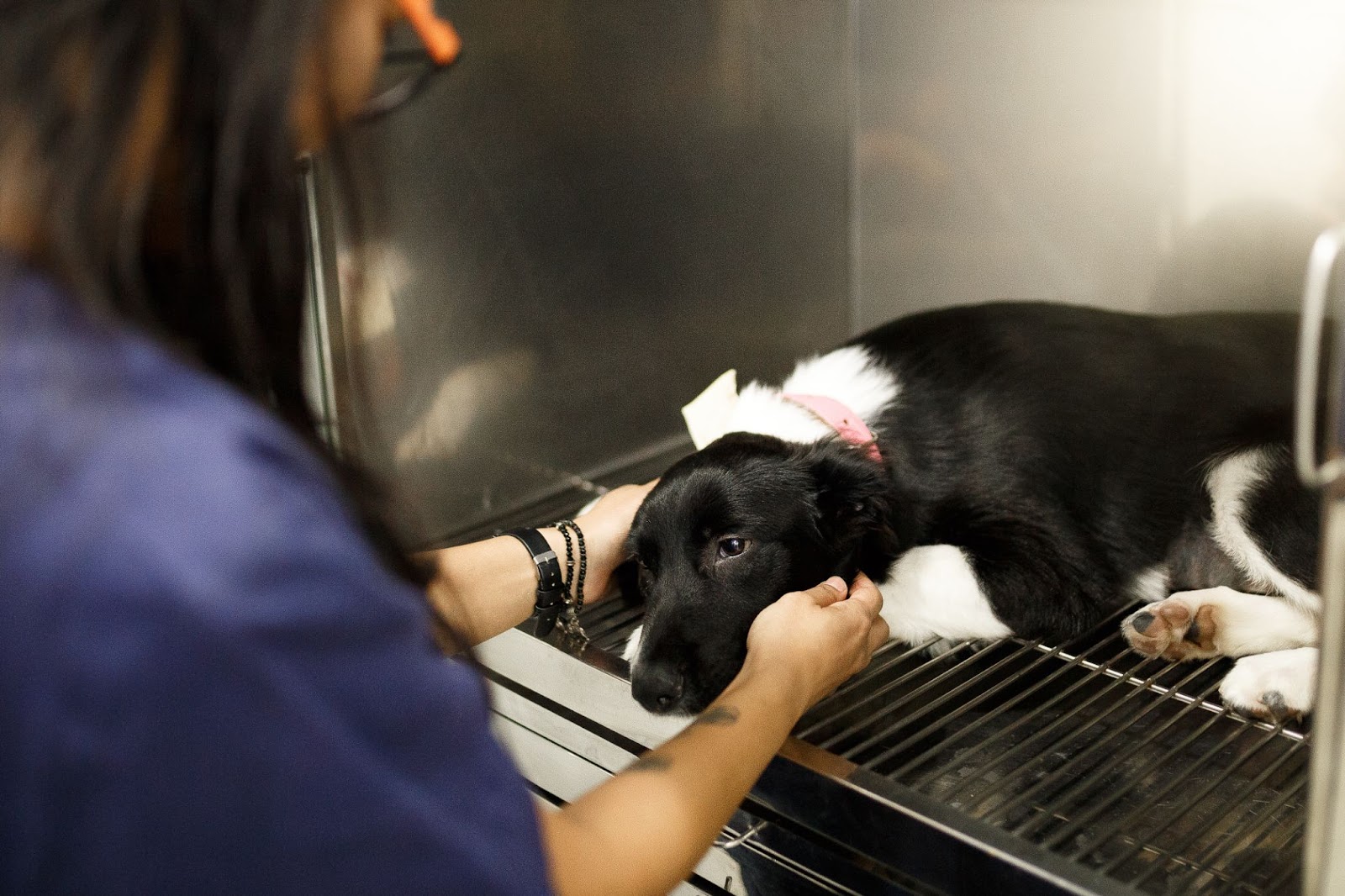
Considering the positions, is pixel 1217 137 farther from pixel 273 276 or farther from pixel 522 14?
pixel 273 276

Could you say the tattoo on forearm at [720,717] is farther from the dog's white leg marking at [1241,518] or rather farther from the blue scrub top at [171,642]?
the dog's white leg marking at [1241,518]

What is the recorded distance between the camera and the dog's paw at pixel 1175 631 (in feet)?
4.28

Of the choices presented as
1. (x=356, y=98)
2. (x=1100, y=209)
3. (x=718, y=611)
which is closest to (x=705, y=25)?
(x=1100, y=209)

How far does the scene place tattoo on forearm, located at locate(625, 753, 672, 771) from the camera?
32.4 inches

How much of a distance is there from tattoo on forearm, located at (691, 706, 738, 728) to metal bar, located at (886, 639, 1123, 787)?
0.23 m

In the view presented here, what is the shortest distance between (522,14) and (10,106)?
1.09 meters

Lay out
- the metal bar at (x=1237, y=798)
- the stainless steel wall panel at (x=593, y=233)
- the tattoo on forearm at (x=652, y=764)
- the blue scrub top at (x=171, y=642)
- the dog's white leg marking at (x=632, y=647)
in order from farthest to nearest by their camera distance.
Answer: the stainless steel wall panel at (x=593, y=233)
the dog's white leg marking at (x=632, y=647)
the metal bar at (x=1237, y=798)
the tattoo on forearm at (x=652, y=764)
the blue scrub top at (x=171, y=642)

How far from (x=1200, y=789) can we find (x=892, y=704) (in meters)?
0.29

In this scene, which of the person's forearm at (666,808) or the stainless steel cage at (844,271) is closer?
the person's forearm at (666,808)

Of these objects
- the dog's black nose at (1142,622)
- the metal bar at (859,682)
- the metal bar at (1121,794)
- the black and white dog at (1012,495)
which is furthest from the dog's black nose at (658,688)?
the dog's black nose at (1142,622)

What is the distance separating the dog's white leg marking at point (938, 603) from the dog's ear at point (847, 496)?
2.6 inches

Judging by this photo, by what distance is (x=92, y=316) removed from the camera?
0.52 m

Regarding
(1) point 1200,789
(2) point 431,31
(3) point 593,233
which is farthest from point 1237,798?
(3) point 593,233

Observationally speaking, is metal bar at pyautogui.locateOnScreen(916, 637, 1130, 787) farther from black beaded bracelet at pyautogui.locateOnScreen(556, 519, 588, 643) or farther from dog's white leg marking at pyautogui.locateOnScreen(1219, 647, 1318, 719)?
black beaded bracelet at pyautogui.locateOnScreen(556, 519, 588, 643)
